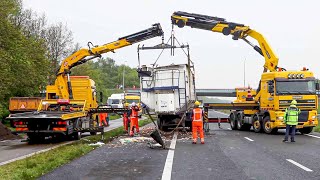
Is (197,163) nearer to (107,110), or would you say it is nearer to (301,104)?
(107,110)

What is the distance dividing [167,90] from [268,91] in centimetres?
511

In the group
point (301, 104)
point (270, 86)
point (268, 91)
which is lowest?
point (301, 104)

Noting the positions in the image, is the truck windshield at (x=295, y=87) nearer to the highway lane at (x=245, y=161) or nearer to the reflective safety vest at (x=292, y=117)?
the reflective safety vest at (x=292, y=117)

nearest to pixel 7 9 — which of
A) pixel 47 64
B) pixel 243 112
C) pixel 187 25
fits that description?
pixel 47 64

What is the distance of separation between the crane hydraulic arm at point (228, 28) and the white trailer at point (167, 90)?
2706mm

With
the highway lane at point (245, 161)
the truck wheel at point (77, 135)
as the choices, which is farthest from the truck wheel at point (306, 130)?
the truck wheel at point (77, 135)

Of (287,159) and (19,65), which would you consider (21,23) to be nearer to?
(19,65)

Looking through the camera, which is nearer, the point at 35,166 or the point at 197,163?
the point at 35,166

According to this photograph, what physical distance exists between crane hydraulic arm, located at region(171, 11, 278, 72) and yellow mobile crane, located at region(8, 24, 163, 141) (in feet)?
7.51

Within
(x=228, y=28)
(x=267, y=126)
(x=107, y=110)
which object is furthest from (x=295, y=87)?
(x=107, y=110)

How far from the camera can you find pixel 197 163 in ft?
35.1

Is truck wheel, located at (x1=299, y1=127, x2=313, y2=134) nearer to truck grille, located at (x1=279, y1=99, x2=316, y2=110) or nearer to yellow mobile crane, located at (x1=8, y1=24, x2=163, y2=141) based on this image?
truck grille, located at (x1=279, y1=99, x2=316, y2=110)

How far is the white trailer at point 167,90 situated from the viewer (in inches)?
852

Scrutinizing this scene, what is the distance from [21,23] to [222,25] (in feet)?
105
